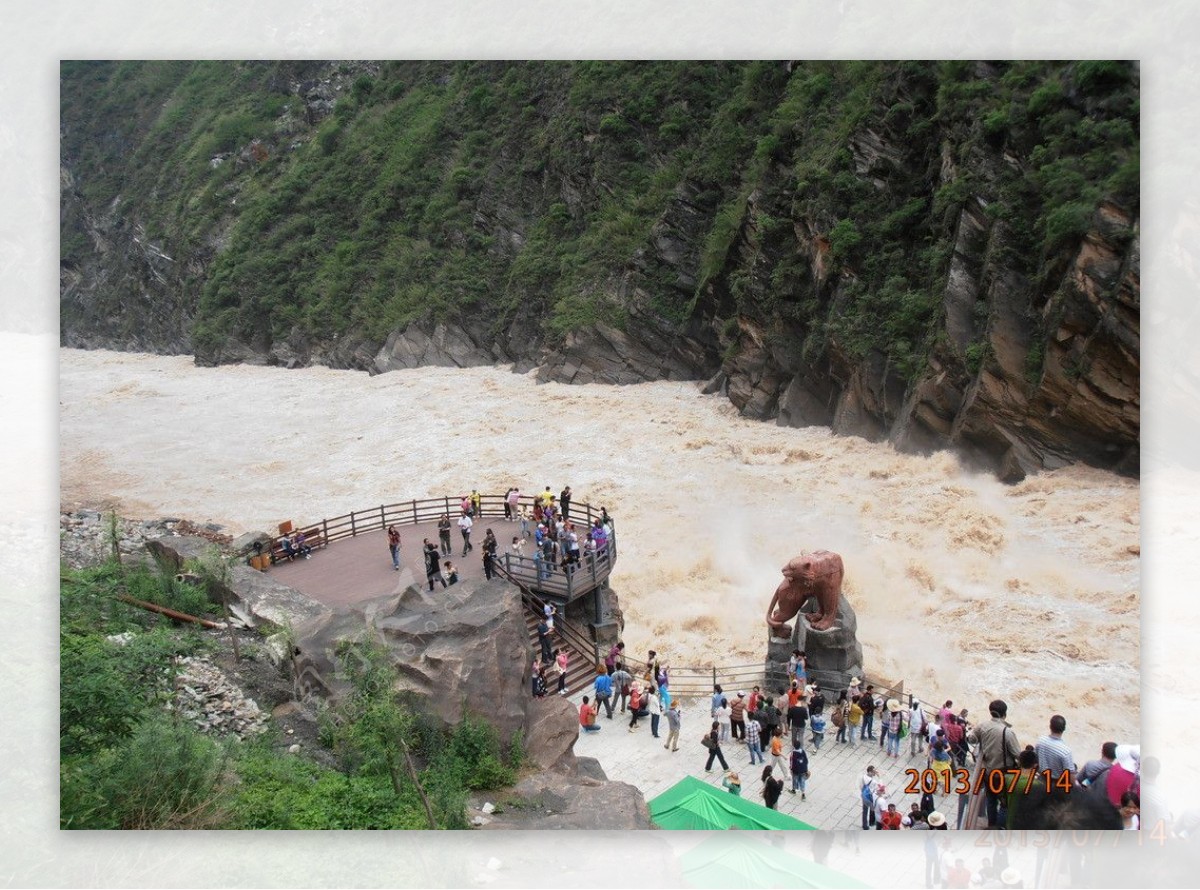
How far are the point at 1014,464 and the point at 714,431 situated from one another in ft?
37.2

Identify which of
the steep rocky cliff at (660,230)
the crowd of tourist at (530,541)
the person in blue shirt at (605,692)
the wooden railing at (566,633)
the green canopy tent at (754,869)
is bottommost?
the green canopy tent at (754,869)

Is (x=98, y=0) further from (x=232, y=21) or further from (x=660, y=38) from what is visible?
(x=660, y=38)

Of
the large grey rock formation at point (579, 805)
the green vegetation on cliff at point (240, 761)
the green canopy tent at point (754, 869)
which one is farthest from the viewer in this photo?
the large grey rock formation at point (579, 805)

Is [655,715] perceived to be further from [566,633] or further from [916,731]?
[916,731]

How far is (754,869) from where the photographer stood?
986 cm

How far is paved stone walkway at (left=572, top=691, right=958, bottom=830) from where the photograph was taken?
11.8 meters

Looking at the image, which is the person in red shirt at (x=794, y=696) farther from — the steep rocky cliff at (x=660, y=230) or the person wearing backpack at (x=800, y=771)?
the steep rocky cliff at (x=660, y=230)

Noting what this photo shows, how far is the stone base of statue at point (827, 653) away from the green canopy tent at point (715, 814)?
432 centimetres

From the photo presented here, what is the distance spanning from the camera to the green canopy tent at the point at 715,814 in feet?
35.0

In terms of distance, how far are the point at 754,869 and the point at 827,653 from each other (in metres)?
5.88

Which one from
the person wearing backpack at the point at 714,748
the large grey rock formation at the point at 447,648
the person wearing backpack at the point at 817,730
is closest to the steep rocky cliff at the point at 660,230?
the large grey rock formation at the point at 447,648

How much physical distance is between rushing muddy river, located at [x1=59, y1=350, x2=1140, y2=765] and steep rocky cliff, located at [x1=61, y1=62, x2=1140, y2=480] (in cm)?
158

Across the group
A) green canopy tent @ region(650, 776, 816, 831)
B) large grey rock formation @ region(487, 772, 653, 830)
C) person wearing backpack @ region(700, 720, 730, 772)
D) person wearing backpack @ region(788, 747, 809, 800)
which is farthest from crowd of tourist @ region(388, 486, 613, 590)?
green canopy tent @ region(650, 776, 816, 831)

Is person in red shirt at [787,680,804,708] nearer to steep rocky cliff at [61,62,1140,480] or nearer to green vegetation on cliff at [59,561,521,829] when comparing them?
green vegetation on cliff at [59,561,521,829]
